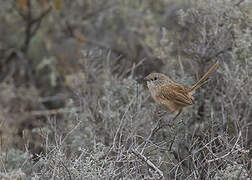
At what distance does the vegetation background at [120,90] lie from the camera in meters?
3.46

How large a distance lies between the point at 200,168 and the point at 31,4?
5190mm

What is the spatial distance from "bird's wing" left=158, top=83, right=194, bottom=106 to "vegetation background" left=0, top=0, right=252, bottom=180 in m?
0.21

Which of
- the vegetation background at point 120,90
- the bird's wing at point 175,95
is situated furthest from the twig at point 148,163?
the bird's wing at point 175,95

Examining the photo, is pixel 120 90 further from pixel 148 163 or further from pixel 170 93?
pixel 148 163

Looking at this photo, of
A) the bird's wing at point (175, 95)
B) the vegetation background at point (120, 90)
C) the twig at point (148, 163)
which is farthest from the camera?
the bird's wing at point (175, 95)

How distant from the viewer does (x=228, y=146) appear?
10.8 feet

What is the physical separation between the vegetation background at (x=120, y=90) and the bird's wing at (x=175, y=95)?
0.70 feet

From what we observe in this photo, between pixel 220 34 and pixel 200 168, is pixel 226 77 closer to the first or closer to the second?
pixel 220 34

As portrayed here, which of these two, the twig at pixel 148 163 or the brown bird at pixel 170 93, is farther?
the brown bird at pixel 170 93

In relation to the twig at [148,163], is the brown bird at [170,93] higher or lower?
higher

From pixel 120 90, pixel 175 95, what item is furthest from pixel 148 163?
pixel 120 90

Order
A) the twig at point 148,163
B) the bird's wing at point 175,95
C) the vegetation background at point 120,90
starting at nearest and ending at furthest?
the twig at point 148,163, the vegetation background at point 120,90, the bird's wing at point 175,95

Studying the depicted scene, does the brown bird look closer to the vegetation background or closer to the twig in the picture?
Answer: the vegetation background

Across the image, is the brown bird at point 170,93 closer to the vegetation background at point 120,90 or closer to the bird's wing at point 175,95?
the bird's wing at point 175,95
